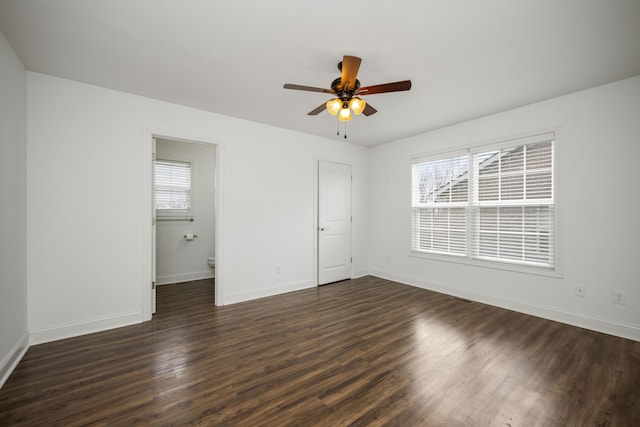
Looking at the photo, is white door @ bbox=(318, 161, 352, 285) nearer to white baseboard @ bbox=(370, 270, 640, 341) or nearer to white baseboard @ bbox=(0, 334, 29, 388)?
white baseboard @ bbox=(370, 270, 640, 341)

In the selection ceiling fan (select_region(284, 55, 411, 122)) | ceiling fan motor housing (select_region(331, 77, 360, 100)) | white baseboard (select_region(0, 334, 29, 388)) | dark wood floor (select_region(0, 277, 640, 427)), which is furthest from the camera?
ceiling fan motor housing (select_region(331, 77, 360, 100))

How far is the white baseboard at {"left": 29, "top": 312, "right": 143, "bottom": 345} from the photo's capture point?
264cm

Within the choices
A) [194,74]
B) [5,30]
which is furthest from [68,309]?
[194,74]

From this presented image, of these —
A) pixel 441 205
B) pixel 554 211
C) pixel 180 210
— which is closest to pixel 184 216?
pixel 180 210

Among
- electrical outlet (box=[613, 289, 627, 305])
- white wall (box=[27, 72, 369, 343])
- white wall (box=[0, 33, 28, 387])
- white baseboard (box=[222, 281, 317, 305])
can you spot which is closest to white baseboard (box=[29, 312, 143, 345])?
white wall (box=[27, 72, 369, 343])

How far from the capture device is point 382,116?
3791mm

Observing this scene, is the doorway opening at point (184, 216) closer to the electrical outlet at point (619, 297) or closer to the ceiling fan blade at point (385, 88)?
the ceiling fan blade at point (385, 88)

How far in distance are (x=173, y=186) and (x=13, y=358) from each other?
320 cm

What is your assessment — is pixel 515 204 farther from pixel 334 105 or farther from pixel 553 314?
pixel 334 105

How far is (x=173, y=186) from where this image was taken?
4.94 metres

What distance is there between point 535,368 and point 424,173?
320cm

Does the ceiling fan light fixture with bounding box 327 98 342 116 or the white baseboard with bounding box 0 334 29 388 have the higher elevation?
the ceiling fan light fixture with bounding box 327 98 342 116

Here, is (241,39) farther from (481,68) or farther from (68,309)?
(68,309)

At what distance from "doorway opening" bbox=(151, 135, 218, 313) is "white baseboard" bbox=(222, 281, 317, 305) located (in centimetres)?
96
